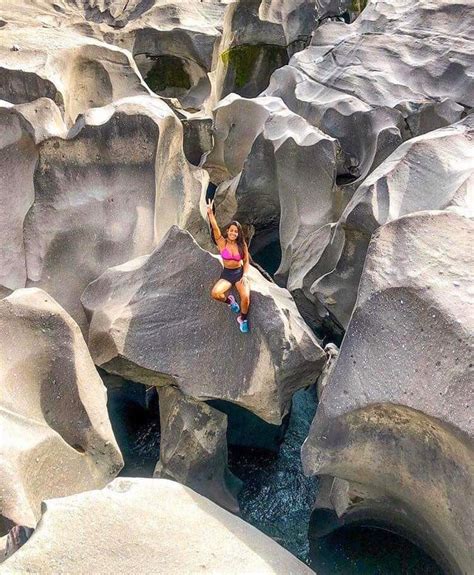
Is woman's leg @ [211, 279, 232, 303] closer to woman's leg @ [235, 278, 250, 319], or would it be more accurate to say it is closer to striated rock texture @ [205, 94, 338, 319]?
woman's leg @ [235, 278, 250, 319]

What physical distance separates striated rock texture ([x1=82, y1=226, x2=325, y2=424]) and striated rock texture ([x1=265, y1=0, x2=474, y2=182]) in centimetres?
330

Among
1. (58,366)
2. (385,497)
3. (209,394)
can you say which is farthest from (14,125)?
(385,497)

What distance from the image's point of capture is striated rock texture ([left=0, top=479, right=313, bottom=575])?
351 centimetres

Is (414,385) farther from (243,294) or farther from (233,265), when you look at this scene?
(233,265)

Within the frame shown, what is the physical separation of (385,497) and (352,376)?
4.49 feet

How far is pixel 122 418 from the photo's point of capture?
7.33m

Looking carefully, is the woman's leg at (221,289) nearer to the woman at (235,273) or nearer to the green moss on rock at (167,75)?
the woman at (235,273)

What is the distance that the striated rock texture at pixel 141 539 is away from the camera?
3514 millimetres

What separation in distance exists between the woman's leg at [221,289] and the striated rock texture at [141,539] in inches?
65.9

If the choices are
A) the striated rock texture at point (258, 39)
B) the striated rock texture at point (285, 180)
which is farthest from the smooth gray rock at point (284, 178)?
the striated rock texture at point (258, 39)

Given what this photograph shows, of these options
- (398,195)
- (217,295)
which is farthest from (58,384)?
(398,195)

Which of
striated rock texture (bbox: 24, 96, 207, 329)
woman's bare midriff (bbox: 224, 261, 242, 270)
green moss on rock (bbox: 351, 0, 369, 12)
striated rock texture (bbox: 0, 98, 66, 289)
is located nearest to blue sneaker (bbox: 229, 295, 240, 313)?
woman's bare midriff (bbox: 224, 261, 242, 270)

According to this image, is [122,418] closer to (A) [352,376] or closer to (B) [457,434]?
(A) [352,376]

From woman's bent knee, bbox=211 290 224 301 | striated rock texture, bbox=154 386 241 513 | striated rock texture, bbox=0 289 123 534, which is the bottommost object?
striated rock texture, bbox=154 386 241 513
